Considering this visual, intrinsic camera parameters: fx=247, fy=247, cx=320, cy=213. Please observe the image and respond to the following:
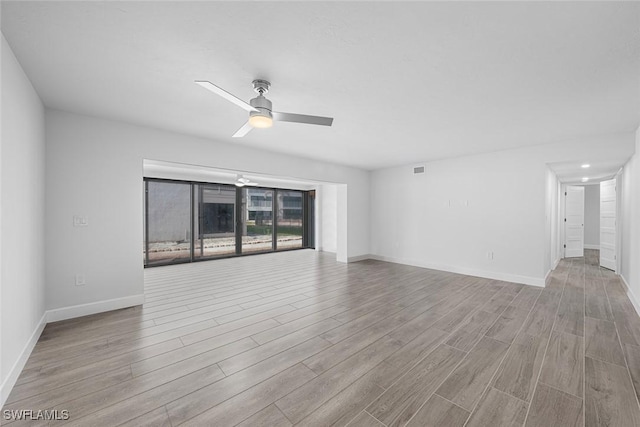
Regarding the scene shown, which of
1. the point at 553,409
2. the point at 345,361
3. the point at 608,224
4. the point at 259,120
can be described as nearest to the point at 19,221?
the point at 259,120

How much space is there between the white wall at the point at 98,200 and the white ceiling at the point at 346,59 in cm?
32

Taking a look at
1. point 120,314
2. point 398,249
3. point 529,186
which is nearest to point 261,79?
point 120,314

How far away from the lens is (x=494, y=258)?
468cm

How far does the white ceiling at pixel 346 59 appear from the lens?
1470mm

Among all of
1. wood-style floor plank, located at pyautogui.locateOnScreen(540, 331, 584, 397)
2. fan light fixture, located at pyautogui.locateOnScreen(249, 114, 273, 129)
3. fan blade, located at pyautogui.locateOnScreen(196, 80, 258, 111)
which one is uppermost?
fan blade, located at pyautogui.locateOnScreen(196, 80, 258, 111)

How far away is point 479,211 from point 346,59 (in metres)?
4.34

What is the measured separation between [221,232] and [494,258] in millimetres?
6452

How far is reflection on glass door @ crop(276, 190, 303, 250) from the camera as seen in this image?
8234 millimetres

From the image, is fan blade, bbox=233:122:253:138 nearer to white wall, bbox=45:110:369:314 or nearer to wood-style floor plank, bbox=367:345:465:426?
white wall, bbox=45:110:369:314

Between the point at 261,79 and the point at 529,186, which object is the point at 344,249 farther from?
the point at 261,79

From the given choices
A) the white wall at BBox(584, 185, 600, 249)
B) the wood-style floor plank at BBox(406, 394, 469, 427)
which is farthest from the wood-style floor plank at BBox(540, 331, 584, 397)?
the white wall at BBox(584, 185, 600, 249)

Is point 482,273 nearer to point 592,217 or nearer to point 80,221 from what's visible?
point 80,221

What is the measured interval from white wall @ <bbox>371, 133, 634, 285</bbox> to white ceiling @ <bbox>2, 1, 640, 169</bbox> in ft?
3.73

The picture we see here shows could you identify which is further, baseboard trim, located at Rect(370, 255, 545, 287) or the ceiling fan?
baseboard trim, located at Rect(370, 255, 545, 287)
